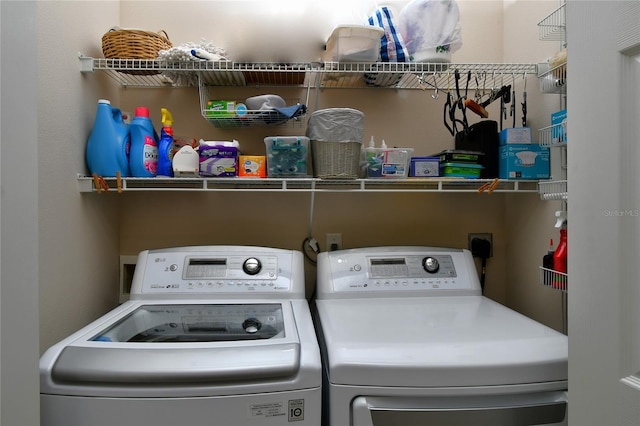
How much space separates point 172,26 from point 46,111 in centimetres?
79

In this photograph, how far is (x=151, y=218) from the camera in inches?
69.7

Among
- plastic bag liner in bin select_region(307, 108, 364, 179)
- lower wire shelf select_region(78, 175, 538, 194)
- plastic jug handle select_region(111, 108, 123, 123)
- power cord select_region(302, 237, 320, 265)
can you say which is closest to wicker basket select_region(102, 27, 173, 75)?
plastic jug handle select_region(111, 108, 123, 123)

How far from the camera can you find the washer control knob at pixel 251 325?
3.71ft

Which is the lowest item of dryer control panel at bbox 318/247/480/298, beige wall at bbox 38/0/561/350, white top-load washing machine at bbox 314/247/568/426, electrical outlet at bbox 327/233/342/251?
white top-load washing machine at bbox 314/247/568/426

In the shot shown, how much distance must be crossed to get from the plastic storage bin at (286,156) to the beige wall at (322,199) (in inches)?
13.2

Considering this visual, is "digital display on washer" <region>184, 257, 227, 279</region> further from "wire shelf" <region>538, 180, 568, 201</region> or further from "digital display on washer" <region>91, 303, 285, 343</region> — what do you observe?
"wire shelf" <region>538, 180, 568, 201</region>

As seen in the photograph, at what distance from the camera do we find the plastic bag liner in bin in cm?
141

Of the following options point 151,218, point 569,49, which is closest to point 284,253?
point 151,218

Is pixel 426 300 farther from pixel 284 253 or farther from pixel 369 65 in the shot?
pixel 369 65

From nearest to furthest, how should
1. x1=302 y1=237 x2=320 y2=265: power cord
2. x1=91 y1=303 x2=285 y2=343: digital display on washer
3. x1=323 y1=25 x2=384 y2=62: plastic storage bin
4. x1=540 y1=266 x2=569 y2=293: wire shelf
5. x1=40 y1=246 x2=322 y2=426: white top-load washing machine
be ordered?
x1=40 y1=246 x2=322 y2=426: white top-load washing machine < x1=91 y1=303 x2=285 y2=343: digital display on washer < x1=540 y1=266 x2=569 y2=293: wire shelf < x1=323 y1=25 x2=384 y2=62: plastic storage bin < x1=302 y1=237 x2=320 y2=265: power cord

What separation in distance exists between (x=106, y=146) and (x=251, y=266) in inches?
27.5

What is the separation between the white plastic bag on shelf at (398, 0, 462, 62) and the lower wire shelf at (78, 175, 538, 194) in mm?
484

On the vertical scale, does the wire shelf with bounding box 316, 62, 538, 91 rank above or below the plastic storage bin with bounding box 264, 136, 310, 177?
above

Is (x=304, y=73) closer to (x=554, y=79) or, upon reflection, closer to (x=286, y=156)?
(x=286, y=156)
